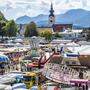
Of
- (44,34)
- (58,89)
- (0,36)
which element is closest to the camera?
(58,89)

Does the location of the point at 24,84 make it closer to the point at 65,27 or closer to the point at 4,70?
the point at 4,70

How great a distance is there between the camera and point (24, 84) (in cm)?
1503

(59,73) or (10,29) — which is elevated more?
(59,73)

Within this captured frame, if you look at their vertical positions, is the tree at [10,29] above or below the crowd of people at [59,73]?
below

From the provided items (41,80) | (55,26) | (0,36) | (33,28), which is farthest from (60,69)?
(55,26)

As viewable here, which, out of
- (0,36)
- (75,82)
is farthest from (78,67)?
(0,36)

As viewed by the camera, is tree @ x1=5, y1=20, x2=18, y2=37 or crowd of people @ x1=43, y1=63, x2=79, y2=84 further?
tree @ x1=5, y1=20, x2=18, y2=37

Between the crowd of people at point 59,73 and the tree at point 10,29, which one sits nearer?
the crowd of people at point 59,73

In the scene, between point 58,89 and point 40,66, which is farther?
point 40,66

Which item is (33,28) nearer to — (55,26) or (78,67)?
(55,26)

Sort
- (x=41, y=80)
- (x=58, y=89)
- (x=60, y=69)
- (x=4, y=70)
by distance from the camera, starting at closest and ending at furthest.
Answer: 1. (x=58, y=89)
2. (x=41, y=80)
3. (x=60, y=69)
4. (x=4, y=70)

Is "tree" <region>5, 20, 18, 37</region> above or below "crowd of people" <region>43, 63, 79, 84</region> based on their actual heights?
below

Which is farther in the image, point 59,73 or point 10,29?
point 10,29

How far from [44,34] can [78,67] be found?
36.4 meters
